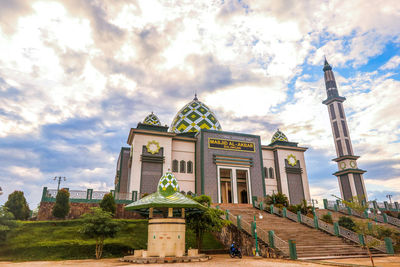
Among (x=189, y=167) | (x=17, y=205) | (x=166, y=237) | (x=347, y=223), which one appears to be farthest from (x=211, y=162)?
(x=17, y=205)

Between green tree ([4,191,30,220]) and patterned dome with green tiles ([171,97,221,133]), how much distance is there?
1841 centimetres

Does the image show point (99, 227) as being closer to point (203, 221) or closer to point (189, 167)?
point (203, 221)

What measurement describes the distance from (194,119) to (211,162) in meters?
7.95

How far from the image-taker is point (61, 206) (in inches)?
757

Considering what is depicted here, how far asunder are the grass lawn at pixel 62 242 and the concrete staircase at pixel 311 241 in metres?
4.21

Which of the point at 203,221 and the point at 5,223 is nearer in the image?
the point at 5,223

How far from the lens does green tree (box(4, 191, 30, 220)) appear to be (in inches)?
729

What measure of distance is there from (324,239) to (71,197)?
705 inches

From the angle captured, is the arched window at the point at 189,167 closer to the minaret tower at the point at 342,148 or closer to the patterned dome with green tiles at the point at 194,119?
the patterned dome with green tiles at the point at 194,119

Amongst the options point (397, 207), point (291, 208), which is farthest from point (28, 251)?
point (397, 207)

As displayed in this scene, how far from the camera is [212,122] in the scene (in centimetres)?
3497

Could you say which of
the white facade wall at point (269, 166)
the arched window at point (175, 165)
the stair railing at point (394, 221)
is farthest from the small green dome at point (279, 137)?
the stair railing at point (394, 221)

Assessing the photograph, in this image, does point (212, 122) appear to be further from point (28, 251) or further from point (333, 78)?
point (28, 251)

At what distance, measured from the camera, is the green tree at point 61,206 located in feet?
62.8
